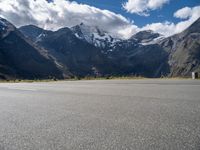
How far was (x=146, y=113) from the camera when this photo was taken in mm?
7051

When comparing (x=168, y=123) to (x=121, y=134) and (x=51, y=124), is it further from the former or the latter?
(x=51, y=124)

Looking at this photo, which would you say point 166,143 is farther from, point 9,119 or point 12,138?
point 9,119

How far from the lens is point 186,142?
4379 mm

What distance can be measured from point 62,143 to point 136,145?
1016mm

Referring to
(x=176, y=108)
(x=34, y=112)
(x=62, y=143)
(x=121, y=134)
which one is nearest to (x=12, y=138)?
(x=62, y=143)

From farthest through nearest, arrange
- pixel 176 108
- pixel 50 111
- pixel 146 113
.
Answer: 1. pixel 50 111
2. pixel 176 108
3. pixel 146 113

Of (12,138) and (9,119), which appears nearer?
(12,138)

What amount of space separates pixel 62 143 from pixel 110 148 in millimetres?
742

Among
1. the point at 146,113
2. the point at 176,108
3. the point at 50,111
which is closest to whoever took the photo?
the point at 146,113

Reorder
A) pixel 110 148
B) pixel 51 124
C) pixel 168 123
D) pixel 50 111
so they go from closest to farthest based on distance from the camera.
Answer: pixel 110 148 → pixel 168 123 → pixel 51 124 → pixel 50 111

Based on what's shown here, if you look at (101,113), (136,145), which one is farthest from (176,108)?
(136,145)

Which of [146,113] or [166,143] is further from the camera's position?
[146,113]

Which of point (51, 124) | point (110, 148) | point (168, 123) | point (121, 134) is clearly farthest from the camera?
point (51, 124)

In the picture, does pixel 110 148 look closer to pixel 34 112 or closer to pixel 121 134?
pixel 121 134
